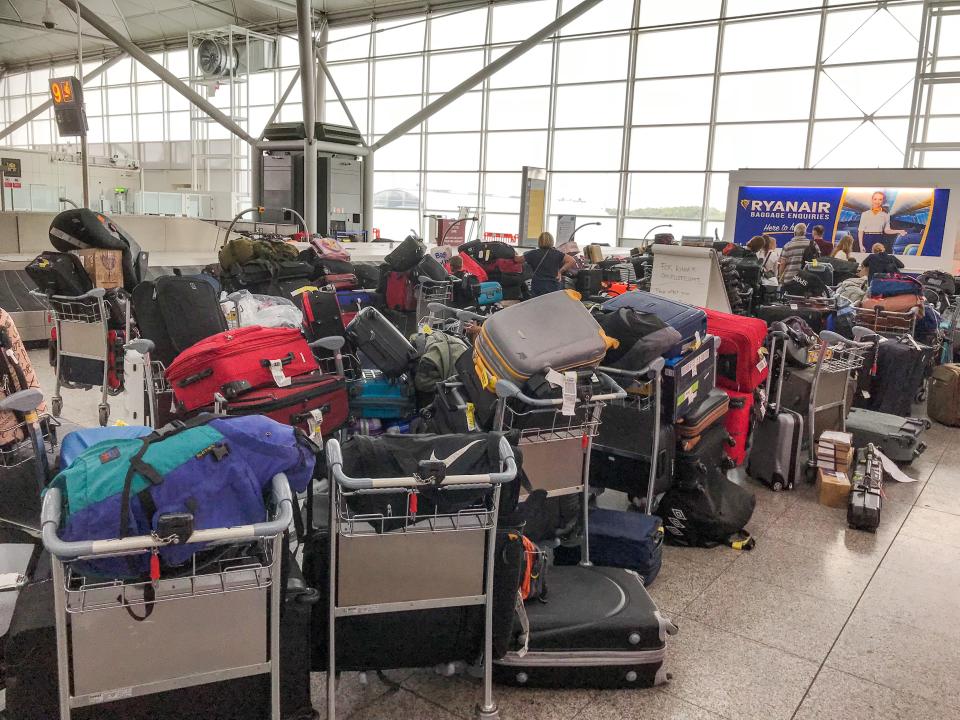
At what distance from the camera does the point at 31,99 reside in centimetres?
2934

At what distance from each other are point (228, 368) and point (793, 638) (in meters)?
2.71

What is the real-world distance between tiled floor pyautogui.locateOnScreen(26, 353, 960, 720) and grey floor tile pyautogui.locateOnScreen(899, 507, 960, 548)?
0.01 meters

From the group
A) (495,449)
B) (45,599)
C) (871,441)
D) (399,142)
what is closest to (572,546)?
(495,449)

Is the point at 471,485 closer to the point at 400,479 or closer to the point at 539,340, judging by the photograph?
the point at 400,479

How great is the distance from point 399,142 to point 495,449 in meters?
19.3

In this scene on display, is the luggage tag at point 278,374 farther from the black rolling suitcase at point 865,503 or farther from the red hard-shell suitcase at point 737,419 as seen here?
the black rolling suitcase at point 865,503

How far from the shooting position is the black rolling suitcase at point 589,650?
256cm

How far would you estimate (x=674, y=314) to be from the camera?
3.90 m

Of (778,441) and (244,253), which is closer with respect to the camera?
(778,441)

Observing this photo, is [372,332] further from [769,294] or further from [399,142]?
[399,142]

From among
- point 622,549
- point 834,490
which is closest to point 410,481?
point 622,549

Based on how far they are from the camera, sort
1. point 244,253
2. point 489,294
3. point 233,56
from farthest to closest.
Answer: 1. point 233,56
2. point 489,294
3. point 244,253

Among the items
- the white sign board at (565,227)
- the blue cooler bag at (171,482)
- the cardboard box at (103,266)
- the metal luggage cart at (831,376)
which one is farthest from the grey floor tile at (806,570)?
→ the white sign board at (565,227)

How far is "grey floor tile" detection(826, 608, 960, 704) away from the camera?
273cm
